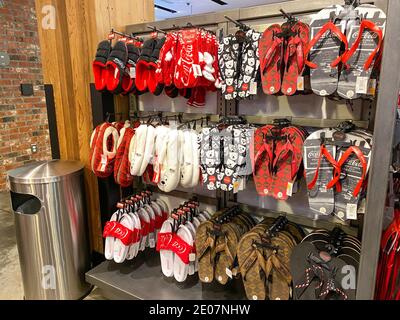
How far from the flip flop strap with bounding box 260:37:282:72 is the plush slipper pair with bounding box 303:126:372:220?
1.45 feet

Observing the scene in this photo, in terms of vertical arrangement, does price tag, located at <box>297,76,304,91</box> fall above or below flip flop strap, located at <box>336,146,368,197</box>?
above

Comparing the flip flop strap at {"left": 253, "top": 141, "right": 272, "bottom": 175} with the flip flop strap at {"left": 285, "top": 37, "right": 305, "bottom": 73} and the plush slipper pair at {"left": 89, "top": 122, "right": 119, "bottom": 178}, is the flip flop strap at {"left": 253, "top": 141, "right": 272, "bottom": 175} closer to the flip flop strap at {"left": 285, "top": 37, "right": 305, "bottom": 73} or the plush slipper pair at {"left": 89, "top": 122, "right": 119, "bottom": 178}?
the flip flop strap at {"left": 285, "top": 37, "right": 305, "bottom": 73}

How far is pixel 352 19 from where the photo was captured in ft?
4.46

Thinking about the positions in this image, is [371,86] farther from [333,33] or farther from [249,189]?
→ [249,189]

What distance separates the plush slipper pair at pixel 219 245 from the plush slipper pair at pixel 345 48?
0.92 m

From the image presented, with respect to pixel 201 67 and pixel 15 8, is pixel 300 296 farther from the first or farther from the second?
pixel 15 8

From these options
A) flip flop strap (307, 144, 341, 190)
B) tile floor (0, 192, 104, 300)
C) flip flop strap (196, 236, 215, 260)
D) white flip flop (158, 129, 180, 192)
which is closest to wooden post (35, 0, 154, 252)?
tile floor (0, 192, 104, 300)

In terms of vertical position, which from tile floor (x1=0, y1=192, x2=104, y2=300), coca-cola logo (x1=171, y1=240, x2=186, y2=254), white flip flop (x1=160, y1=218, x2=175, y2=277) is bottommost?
tile floor (x1=0, y1=192, x2=104, y2=300)

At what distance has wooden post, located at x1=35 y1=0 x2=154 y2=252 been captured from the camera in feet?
7.42

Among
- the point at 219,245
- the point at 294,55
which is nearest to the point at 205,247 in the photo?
the point at 219,245

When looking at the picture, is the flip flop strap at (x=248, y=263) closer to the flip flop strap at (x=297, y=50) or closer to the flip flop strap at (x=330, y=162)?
the flip flop strap at (x=330, y=162)

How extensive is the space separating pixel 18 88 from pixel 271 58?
12.7ft
